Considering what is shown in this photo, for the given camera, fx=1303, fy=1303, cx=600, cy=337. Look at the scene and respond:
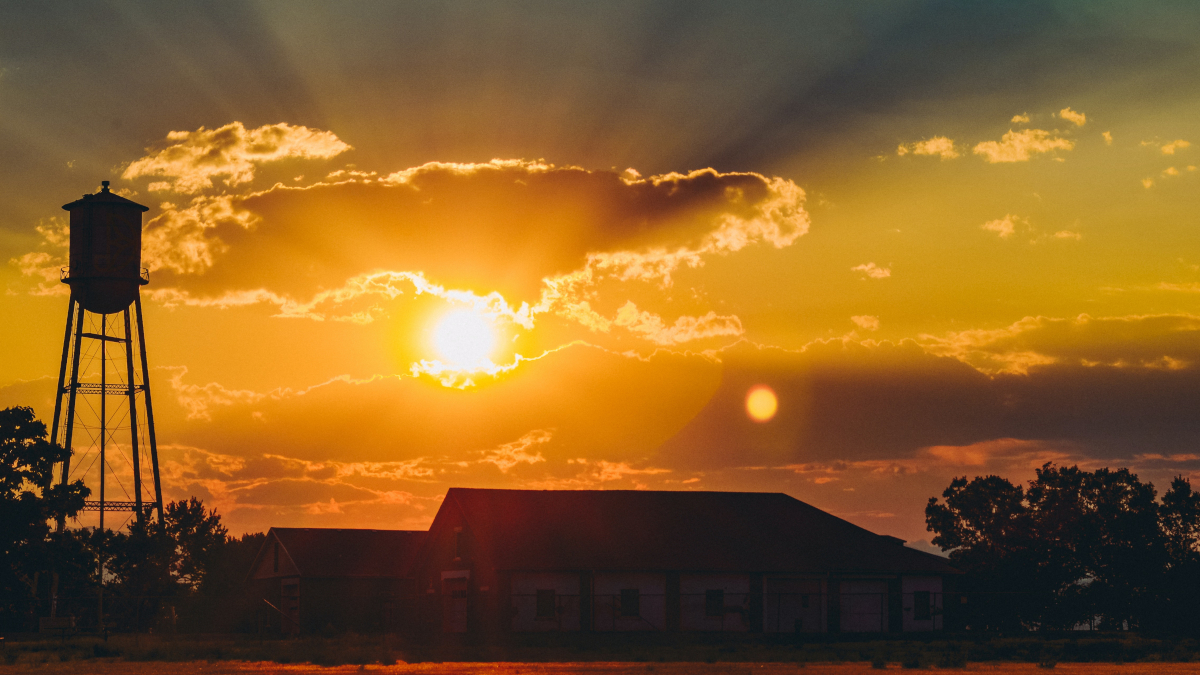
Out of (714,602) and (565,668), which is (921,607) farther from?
(565,668)

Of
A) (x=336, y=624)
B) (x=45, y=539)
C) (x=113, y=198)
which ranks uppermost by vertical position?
(x=113, y=198)

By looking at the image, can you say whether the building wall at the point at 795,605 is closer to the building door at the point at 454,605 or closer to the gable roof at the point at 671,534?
the gable roof at the point at 671,534

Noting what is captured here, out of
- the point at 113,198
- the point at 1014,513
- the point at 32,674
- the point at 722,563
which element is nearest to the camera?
the point at 32,674

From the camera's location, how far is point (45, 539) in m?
48.9

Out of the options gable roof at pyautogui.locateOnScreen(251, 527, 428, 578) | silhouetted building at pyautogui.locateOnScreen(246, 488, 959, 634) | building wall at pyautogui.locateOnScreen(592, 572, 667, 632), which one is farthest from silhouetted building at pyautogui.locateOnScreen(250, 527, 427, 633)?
building wall at pyautogui.locateOnScreen(592, 572, 667, 632)

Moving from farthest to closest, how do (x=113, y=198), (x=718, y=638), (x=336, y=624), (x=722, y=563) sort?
(x=336, y=624)
(x=113, y=198)
(x=722, y=563)
(x=718, y=638)

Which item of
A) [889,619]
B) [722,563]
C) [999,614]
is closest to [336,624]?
[722,563]

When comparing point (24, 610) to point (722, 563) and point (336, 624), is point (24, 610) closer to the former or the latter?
point (336, 624)

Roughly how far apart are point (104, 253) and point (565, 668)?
3464 cm

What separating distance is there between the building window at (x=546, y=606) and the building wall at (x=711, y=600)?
514cm

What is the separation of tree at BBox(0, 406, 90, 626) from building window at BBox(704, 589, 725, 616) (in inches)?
957

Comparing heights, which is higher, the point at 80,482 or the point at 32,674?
the point at 80,482

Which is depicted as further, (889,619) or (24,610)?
(889,619)

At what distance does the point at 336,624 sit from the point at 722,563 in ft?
72.0
